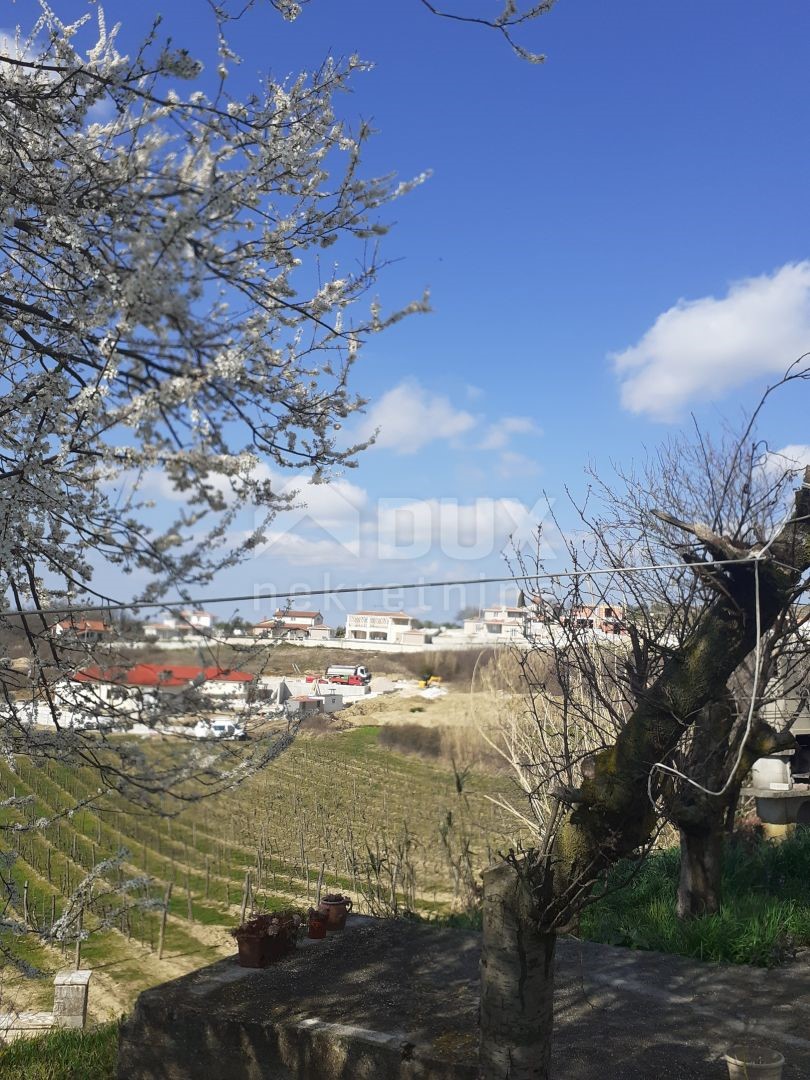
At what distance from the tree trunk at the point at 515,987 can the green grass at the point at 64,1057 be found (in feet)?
9.50

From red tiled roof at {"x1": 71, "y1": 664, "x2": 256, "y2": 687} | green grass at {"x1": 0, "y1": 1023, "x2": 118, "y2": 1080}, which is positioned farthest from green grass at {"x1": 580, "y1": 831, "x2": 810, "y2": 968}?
green grass at {"x1": 0, "y1": 1023, "x2": 118, "y2": 1080}

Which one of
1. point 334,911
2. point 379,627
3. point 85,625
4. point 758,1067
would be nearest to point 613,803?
point 758,1067

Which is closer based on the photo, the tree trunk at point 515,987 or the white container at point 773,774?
the tree trunk at point 515,987

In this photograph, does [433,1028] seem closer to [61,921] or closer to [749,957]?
[61,921]

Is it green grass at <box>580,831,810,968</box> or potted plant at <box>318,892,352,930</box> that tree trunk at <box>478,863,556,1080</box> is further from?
potted plant at <box>318,892,352,930</box>

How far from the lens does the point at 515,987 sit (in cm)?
307

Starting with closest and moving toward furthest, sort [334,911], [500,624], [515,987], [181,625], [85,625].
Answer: [181,625] → [515,987] → [85,625] → [334,911] → [500,624]

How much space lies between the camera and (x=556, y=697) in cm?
846

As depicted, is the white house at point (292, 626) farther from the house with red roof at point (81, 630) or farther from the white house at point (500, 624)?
the white house at point (500, 624)

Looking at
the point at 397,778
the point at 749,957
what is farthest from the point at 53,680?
the point at 397,778

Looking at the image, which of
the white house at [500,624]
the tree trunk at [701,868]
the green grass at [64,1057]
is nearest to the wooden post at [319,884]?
the green grass at [64,1057]

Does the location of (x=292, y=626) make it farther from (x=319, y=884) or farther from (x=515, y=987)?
(x=319, y=884)

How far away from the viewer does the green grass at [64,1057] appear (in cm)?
479

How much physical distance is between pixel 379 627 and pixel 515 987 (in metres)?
2.89
